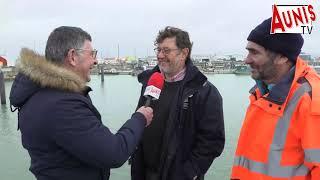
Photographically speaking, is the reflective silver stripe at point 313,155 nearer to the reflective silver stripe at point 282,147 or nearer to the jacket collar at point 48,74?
the reflective silver stripe at point 282,147

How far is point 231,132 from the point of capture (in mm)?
15703

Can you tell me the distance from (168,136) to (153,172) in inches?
16.8

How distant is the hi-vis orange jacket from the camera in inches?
89.0

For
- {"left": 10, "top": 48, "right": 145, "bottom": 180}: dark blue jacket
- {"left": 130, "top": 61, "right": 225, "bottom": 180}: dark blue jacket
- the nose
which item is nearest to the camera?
{"left": 10, "top": 48, "right": 145, "bottom": 180}: dark blue jacket

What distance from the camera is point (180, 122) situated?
11.5 feet

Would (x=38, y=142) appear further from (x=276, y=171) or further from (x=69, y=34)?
(x=276, y=171)

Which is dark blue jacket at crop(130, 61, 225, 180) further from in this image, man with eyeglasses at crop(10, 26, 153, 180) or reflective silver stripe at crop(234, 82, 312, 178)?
reflective silver stripe at crop(234, 82, 312, 178)

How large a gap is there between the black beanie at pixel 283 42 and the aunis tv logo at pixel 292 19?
0.11 ft

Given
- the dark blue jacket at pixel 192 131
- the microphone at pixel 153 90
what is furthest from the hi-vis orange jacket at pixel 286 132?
the dark blue jacket at pixel 192 131

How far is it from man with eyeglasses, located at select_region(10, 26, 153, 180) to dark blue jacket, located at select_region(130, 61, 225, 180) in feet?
2.77

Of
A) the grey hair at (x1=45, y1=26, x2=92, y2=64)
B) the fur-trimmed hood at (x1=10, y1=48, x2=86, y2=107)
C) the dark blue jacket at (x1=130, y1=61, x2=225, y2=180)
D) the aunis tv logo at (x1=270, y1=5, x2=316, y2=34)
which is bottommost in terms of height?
the dark blue jacket at (x1=130, y1=61, x2=225, y2=180)

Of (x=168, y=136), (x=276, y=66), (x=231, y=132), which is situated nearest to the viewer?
(x=276, y=66)

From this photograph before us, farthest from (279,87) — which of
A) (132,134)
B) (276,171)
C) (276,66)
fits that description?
(132,134)

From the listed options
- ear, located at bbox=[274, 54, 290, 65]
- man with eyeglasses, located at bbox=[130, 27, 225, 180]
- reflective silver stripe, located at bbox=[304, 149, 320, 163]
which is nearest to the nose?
man with eyeglasses, located at bbox=[130, 27, 225, 180]
